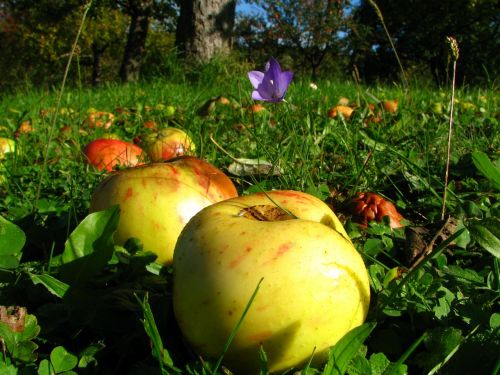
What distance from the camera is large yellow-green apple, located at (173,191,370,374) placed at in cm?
95

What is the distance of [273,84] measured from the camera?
1.51m

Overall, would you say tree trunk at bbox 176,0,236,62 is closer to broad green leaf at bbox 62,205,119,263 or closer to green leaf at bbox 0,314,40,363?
broad green leaf at bbox 62,205,119,263

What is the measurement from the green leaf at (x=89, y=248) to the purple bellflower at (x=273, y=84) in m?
0.56

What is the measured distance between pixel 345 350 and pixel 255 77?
99cm

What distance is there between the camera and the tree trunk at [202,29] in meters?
9.09

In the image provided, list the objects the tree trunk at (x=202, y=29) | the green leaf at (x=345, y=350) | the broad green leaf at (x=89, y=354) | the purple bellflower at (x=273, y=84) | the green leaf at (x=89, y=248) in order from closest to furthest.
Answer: the green leaf at (x=345, y=350)
the broad green leaf at (x=89, y=354)
the green leaf at (x=89, y=248)
the purple bellflower at (x=273, y=84)
the tree trunk at (x=202, y=29)

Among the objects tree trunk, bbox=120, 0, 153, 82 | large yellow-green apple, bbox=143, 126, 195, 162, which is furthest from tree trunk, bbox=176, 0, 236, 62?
tree trunk, bbox=120, 0, 153, 82

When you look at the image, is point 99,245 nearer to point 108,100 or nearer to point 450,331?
point 450,331

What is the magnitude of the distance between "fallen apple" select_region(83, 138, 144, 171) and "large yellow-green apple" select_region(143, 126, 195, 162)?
15cm

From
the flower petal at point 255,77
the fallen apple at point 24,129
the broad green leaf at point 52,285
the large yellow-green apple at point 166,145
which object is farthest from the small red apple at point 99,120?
the broad green leaf at point 52,285

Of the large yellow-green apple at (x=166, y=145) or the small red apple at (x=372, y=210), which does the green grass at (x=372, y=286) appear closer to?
the small red apple at (x=372, y=210)

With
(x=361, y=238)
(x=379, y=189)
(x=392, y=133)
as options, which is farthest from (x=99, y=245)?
(x=392, y=133)

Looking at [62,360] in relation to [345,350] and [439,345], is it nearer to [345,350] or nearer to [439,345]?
[345,350]

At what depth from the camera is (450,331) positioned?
3.31 feet
